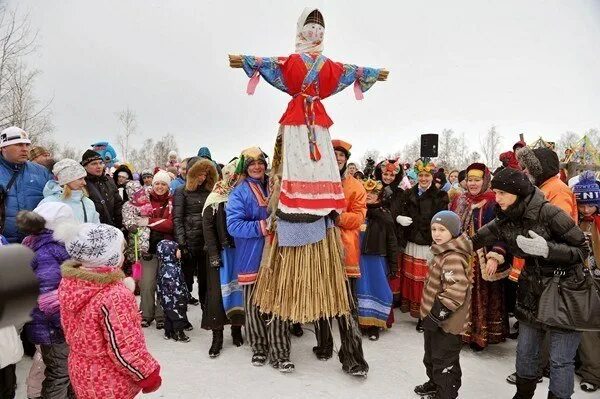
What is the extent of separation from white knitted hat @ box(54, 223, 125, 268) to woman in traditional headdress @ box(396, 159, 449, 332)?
3524 mm

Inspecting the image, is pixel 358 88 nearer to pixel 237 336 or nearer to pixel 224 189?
pixel 224 189

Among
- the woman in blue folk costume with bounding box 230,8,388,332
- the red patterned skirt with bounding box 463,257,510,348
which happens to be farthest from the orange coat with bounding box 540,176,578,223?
the woman in blue folk costume with bounding box 230,8,388,332

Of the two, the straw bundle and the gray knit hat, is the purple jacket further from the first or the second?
the gray knit hat

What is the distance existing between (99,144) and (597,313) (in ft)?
27.7

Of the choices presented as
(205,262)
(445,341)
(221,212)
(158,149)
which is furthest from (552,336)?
(158,149)

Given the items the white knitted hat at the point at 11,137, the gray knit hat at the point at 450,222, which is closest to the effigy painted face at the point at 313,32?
the gray knit hat at the point at 450,222

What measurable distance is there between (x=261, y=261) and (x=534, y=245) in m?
2.13

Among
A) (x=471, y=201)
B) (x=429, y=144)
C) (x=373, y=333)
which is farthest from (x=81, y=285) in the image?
(x=429, y=144)

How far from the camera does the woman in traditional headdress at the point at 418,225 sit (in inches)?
193

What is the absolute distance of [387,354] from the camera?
4113 mm

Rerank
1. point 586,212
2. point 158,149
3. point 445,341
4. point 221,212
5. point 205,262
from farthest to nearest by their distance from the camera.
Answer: point 158,149, point 205,262, point 221,212, point 586,212, point 445,341

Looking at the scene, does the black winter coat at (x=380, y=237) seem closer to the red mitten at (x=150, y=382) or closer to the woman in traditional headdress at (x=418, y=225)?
the woman in traditional headdress at (x=418, y=225)

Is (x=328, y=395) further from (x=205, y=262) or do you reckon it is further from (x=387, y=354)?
(x=205, y=262)

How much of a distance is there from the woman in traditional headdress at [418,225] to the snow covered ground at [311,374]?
72 cm
